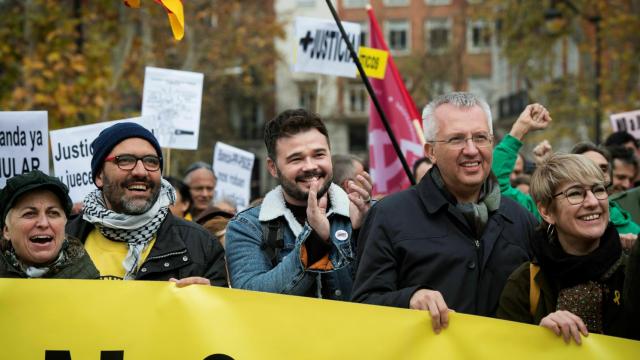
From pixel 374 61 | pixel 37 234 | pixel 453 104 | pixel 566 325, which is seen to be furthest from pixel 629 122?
pixel 37 234

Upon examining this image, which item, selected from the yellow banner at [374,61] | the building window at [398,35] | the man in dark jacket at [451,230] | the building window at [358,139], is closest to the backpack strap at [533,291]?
the man in dark jacket at [451,230]

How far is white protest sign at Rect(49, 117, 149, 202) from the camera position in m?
6.60

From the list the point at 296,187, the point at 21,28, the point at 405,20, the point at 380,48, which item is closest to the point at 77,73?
the point at 21,28

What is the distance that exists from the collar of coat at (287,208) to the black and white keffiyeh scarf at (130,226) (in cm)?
51

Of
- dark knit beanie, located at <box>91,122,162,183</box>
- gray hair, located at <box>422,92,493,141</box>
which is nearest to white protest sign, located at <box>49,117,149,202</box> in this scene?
dark knit beanie, located at <box>91,122,162,183</box>

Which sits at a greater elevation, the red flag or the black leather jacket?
the red flag

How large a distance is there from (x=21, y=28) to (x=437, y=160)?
49.2ft

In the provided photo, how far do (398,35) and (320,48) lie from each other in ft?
160

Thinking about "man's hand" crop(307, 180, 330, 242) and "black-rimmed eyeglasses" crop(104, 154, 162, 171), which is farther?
"black-rimmed eyeglasses" crop(104, 154, 162, 171)

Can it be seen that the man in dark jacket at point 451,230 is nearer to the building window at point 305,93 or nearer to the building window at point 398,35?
the building window at point 305,93

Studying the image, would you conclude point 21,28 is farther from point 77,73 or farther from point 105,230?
point 105,230

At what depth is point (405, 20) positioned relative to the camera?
57000mm

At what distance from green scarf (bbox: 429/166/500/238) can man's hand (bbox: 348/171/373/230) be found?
12.1 inches

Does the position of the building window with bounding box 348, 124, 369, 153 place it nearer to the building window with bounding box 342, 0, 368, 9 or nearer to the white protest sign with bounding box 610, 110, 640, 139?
the building window with bounding box 342, 0, 368, 9
